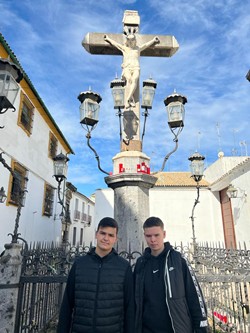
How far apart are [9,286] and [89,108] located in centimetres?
316

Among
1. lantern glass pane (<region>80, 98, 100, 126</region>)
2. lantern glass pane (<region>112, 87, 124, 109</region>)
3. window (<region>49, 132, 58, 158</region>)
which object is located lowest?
lantern glass pane (<region>80, 98, 100, 126</region>)

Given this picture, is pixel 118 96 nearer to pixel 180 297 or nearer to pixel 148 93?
pixel 148 93

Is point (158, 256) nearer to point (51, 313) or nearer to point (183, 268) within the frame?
A: point (183, 268)

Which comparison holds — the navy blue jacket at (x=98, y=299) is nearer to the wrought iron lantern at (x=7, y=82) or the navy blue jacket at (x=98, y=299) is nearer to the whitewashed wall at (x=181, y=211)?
the wrought iron lantern at (x=7, y=82)

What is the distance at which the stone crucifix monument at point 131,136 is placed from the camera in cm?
390

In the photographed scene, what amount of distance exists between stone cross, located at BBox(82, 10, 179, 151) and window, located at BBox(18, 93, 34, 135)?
20.2 ft

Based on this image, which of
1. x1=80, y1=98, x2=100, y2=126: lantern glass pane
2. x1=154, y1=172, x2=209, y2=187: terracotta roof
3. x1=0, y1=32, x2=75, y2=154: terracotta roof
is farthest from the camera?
x1=154, y1=172, x2=209, y2=187: terracotta roof

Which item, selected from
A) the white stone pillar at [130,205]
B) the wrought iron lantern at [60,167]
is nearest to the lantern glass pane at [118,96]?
the white stone pillar at [130,205]

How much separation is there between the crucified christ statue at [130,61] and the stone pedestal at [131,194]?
133 cm

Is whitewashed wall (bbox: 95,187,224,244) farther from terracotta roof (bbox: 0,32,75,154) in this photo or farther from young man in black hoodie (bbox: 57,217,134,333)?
young man in black hoodie (bbox: 57,217,134,333)

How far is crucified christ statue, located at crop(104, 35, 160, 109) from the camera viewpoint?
15.5ft

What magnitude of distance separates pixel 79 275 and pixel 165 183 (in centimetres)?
1633

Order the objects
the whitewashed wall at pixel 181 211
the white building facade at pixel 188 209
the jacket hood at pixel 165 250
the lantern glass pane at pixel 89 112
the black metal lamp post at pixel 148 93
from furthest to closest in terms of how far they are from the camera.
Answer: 1. the whitewashed wall at pixel 181 211
2. the white building facade at pixel 188 209
3. the black metal lamp post at pixel 148 93
4. the lantern glass pane at pixel 89 112
5. the jacket hood at pixel 165 250

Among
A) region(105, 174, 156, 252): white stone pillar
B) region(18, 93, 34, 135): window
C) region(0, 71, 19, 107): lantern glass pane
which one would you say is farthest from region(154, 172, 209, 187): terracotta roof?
region(0, 71, 19, 107): lantern glass pane
